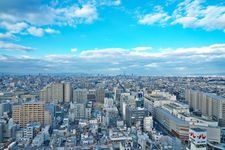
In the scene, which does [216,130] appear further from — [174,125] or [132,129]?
[132,129]

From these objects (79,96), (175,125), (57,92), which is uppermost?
(57,92)

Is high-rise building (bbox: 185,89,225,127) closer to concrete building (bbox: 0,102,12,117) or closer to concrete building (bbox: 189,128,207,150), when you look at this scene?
concrete building (bbox: 189,128,207,150)

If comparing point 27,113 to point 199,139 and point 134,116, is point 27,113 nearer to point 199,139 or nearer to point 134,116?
point 134,116

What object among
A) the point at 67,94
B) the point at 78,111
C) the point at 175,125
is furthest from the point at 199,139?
the point at 67,94

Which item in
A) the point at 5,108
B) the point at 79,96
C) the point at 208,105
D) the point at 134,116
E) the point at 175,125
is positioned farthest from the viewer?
the point at 79,96

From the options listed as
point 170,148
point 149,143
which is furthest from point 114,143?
point 170,148

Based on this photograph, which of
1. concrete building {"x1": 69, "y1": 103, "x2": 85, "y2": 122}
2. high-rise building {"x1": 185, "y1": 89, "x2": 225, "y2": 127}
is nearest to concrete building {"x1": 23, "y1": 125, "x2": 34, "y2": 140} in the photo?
concrete building {"x1": 69, "y1": 103, "x2": 85, "y2": 122}

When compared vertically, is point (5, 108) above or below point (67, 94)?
below
